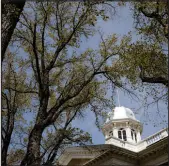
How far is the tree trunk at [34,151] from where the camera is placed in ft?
32.3

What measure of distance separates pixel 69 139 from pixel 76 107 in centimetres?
218

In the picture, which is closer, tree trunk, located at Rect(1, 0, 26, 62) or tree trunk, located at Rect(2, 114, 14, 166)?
tree trunk, located at Rect(1, 0, 26, 62)

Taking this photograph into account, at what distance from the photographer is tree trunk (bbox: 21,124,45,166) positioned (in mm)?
9836

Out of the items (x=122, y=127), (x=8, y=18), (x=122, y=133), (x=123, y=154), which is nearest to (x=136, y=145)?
(x=123, y=154)

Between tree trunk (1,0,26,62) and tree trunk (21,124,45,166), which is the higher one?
tree trunk (1,0,26,62)

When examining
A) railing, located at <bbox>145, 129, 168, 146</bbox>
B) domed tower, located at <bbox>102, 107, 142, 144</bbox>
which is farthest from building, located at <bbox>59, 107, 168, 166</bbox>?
domed tower, located at <bbox>102, 107, 142, 144</bbox>

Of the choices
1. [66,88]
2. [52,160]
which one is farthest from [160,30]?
[52,160]

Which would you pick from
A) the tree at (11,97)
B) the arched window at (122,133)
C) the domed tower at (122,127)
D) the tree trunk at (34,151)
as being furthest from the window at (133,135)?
the tree trunk at (34,151)

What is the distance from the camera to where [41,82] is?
11672mm

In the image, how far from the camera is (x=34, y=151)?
391 inches

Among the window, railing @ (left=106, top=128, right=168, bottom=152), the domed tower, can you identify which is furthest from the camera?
the domed tower

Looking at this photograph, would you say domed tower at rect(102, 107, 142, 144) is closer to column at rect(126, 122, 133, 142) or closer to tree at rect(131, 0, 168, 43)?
column at rect(126, 122, 133, 142)

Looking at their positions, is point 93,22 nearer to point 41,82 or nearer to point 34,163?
point 41,82

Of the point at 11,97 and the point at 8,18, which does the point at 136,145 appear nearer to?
the point at 11,97
